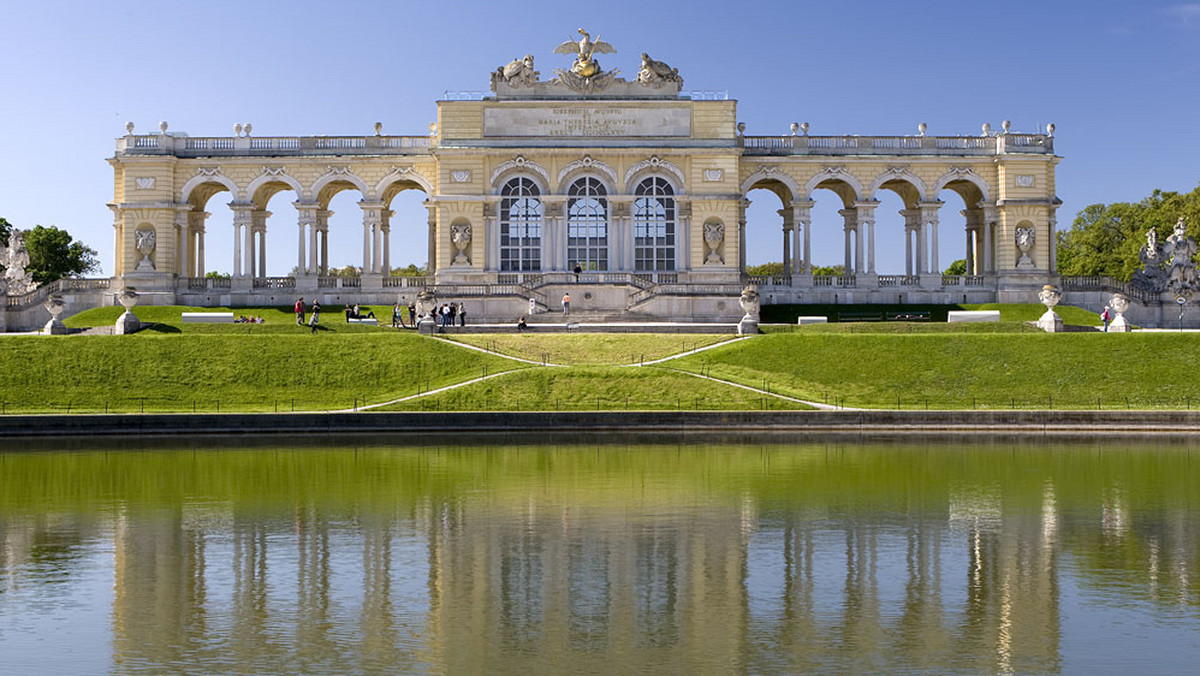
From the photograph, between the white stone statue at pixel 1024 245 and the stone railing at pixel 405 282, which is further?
the white stone statue at pixel 1024 245

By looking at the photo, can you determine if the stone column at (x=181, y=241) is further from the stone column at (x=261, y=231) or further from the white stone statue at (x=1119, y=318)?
the white stone statue at (x=1119, y=318)

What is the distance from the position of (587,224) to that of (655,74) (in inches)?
362

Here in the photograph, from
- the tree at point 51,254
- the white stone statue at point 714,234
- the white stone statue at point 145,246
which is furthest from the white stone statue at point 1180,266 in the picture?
the tree at point 51,254

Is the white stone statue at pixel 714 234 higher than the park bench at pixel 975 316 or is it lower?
higher

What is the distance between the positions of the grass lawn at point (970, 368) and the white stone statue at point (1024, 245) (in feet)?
72.9

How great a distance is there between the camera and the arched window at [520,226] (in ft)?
230

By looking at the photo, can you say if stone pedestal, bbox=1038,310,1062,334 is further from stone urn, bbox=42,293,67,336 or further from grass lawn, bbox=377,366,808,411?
stone urn, bbox=42,293,67,336

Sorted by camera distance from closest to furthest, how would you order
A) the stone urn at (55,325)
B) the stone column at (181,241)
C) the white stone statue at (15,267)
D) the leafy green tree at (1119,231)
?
the stone urn at (55,325) < the white stone statue at (15,267) < the stone column at (181,241) < the leafy green tree at (1119,231)

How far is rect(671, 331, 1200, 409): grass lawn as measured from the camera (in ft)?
138

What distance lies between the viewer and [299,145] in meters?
71.6

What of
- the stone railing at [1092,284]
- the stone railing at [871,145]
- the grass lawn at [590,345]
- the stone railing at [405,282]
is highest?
the stone railing at [871,145]

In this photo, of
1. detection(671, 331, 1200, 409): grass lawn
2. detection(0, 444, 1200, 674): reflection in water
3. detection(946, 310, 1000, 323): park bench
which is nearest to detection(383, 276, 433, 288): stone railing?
detection(671, 331, 1200, 409): grass lawn

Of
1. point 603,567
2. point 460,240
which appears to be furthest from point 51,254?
point 603,567

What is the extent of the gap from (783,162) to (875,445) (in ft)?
130
